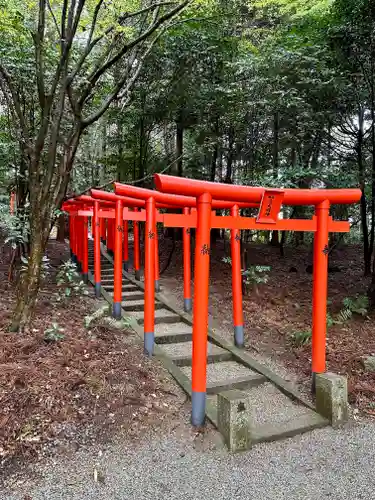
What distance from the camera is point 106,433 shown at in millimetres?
3254

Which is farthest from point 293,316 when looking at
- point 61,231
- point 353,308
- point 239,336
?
point 61,231

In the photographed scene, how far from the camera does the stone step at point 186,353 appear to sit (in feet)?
15.7

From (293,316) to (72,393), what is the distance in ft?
14.3

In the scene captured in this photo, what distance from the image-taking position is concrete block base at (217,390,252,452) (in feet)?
10.4

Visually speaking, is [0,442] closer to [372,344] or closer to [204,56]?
[372,344]

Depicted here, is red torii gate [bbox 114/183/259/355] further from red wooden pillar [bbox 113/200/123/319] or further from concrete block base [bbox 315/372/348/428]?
concrete block base [bbox 315/372/348/428]

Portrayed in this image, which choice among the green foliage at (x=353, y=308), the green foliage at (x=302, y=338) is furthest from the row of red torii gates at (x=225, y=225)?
the green foliage at (x=353, y=308)

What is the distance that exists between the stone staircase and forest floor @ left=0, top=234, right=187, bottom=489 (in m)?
0.36

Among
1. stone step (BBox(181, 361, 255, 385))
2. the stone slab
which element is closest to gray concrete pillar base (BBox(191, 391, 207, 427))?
the stone slab

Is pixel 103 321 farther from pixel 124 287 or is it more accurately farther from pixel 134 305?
pixel 124 287

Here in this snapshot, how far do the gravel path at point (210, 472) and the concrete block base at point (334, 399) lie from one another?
8.9 inches

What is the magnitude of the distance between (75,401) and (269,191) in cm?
281

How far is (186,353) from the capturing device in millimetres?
5094

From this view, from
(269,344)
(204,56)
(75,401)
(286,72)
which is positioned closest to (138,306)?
(269,344)
